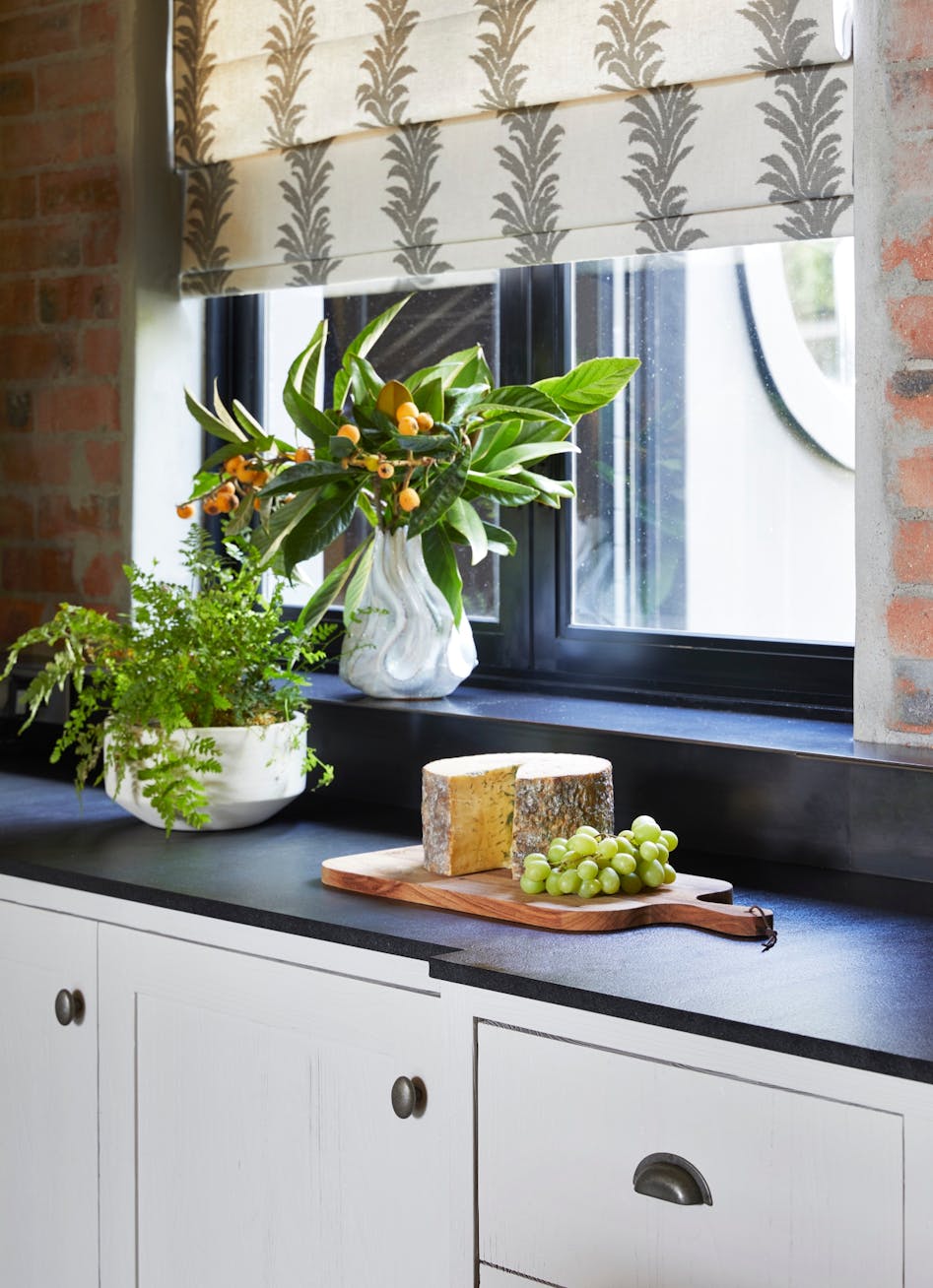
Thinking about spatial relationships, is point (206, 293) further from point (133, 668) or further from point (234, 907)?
point (234, 907)

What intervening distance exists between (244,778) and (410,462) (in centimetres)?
51

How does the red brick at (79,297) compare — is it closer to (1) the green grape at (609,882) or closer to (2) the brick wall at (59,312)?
(2) the brick wall at (59,312)

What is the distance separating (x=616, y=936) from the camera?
1595 mm

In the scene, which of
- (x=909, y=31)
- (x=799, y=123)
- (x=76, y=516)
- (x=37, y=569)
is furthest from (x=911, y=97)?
(x=37, y=569)

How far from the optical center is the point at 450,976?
150cm

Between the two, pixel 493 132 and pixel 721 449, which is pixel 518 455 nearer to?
pixel 721 449

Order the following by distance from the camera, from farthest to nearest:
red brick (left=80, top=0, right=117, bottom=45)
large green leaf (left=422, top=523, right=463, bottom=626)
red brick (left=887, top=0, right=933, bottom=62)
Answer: red brick (left=80, top=0, right=117, bottom=45) → large green leaf (left=422, top=523, right=463, bottom=626) → red brick (left=887, top=0, right=933, bottom=62)

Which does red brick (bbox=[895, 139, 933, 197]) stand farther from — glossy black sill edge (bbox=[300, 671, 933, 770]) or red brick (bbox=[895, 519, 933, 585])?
glossy black sill edge (bbox=[300, 671, 933, 770])

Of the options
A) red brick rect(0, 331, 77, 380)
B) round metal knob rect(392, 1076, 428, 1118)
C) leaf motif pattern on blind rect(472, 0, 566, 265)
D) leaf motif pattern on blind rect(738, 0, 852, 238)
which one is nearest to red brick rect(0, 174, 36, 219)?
red brick rect(0, 331, 77, 380)

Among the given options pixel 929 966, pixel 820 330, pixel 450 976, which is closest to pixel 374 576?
pixel 820 330

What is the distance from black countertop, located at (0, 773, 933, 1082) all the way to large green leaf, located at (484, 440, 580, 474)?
20.8 inches

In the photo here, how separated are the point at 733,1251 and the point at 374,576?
1259mm

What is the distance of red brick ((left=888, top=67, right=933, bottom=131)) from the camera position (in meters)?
1.80

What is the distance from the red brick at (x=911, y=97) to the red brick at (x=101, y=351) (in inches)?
56.4
